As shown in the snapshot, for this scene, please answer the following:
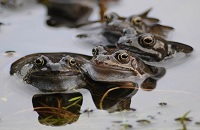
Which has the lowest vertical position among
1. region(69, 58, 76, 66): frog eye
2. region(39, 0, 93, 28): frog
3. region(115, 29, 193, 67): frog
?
region(69, 58, 76, 66): frog eye

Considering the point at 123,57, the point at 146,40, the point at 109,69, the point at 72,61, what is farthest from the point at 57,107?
the point at 146,40

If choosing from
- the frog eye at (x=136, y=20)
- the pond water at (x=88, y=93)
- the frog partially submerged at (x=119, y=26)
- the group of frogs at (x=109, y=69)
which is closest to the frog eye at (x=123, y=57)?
the group of frogs at (x=109, y=69)

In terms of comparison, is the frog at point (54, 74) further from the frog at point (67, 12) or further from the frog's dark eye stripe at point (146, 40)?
the frog at point (67, 12)

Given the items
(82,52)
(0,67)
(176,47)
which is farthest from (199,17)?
(0,67)

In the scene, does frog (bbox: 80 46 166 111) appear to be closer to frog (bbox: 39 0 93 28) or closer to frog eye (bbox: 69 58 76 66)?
frog eye (bbox: 69 58 76 66)

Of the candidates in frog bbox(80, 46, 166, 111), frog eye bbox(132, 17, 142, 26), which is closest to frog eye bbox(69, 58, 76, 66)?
frog bbox(80, 46, 166, 111)

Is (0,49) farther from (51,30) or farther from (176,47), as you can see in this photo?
(176,47)

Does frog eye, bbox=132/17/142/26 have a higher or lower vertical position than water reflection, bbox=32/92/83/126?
higher

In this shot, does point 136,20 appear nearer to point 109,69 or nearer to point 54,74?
point 109,69
